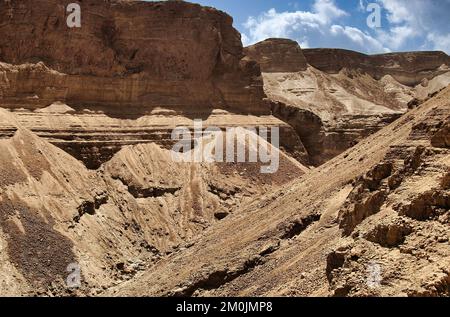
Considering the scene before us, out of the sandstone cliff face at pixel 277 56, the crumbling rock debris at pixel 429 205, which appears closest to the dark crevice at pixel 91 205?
the crumbling rock debris at pixel 429 205

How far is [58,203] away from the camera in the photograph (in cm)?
3506

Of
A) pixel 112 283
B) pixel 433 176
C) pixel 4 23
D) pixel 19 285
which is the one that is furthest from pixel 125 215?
pixel 433 176

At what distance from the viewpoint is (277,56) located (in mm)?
A: 83250

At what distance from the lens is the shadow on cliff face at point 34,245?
98.6 ft

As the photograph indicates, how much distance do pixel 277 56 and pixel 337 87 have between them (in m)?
7.79

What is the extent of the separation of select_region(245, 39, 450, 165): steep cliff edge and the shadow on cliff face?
29720 mm

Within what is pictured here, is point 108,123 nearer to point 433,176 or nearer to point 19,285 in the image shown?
point 19,285

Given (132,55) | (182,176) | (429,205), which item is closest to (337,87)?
(132,55)

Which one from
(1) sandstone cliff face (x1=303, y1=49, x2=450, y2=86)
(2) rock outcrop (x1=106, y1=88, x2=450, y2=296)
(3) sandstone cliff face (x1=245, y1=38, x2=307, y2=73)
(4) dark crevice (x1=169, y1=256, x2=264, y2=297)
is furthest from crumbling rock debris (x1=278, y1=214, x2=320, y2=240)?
(1) sandstone cliff face (x1=303, y1=49, x2=450, y2=86)

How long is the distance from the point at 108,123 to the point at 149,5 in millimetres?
8953

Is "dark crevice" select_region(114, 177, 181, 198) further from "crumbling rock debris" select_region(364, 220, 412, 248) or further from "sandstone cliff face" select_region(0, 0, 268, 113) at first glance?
"crumbling rock debris" select_region(364, 220, 412, 248)

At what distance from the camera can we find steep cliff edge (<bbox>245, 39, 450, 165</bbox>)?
61.2m

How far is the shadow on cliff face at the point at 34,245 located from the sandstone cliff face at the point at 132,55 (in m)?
11.6

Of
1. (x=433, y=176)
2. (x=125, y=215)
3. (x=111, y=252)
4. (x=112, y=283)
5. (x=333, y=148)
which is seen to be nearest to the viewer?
(x=433, y=176)
